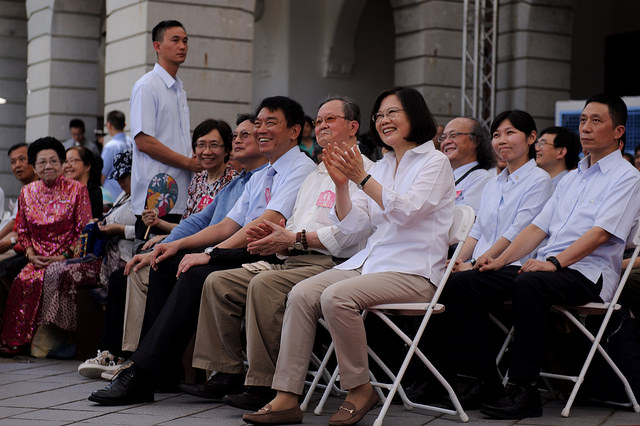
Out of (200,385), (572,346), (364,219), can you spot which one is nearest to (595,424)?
(572,346)

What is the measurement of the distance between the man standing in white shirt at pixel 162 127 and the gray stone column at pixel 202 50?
5.12 meters

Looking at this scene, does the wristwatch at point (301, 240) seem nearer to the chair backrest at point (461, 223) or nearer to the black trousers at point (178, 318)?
the black trousers at point (178, 318)

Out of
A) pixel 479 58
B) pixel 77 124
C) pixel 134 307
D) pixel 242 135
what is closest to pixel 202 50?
pixel 77 124

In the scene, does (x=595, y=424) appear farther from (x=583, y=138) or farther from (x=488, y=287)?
(x=583, y=138)

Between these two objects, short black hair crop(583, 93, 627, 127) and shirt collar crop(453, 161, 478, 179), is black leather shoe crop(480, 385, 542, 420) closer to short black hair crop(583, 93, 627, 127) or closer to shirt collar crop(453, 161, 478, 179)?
short black hair crop(583, 93, 627, 127)

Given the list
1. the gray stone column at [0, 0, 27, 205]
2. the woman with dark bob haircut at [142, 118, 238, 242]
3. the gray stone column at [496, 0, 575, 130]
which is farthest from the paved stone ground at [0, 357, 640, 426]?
the gray stone column at [0, 0, 27, 205]

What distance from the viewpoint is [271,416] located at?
468 centimetres

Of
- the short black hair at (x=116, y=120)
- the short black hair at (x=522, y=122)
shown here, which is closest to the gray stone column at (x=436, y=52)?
the short black hair at (x=116, y=120)

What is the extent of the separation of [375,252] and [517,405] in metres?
1.06

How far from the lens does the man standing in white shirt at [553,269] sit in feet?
16.4

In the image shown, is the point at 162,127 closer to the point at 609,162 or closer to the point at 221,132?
the point at 221,132

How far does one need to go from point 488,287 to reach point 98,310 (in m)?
3.44

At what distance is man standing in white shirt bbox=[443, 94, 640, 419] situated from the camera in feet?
16.4

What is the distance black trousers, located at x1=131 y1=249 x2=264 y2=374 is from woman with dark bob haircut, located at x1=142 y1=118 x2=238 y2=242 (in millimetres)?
1140
